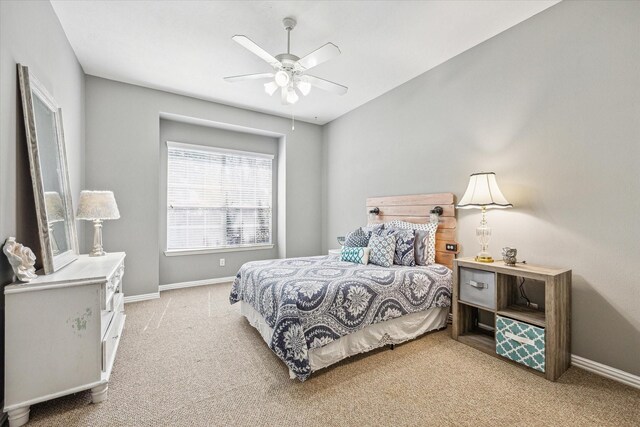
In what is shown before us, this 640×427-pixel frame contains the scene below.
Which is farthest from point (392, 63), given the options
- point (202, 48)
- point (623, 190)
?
point (623, 190)

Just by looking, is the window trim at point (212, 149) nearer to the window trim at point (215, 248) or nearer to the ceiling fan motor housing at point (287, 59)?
the window trim at point (215, 248)

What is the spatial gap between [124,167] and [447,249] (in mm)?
4201

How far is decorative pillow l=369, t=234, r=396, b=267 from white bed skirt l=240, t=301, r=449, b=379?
22.6 inches

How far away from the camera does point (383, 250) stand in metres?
2.91

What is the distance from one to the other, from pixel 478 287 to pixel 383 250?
3.00 ft

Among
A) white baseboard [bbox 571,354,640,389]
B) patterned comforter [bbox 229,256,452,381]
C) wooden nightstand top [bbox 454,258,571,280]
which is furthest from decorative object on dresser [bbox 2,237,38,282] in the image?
white baseboard [bbox 571,354,640,389]

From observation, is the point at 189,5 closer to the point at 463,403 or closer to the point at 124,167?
the point at 124,167

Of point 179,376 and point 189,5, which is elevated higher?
point 189,5

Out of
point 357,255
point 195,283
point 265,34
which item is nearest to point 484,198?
point 357,255

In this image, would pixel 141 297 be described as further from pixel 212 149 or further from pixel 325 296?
pixel 325 296

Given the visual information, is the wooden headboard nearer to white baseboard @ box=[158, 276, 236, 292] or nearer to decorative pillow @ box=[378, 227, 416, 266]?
decorative pillow @ box=[378, 227, 416, 266]

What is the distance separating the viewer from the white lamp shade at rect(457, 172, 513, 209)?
94.5 inches

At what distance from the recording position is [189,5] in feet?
7.49

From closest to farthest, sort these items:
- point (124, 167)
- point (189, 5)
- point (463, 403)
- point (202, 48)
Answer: point (463, 403)
point (189, 5)
point (202, 48)
point (124, 167)
